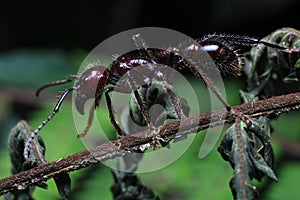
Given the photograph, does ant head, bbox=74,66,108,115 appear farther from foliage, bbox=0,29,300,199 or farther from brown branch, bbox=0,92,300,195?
brown branch, bbox=0,92,300,195

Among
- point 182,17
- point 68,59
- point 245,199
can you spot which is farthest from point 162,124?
point 182,17

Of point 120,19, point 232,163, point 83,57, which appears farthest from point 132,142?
point 120,19

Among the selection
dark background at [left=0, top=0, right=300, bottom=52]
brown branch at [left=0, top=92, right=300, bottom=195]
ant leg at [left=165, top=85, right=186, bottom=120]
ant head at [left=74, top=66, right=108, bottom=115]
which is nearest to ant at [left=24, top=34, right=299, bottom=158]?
ant head at [left=74, top=66, right=108, bottom=115]

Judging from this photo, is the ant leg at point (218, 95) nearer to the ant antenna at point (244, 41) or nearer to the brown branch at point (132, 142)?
the brown branch at point (132, 142)

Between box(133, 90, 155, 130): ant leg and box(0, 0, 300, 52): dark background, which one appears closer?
box(133, 90, 155, 130): ant leg

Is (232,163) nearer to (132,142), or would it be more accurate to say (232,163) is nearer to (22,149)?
(132,142)

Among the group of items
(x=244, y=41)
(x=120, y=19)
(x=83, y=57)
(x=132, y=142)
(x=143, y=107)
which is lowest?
A: (x=132, y=142)
